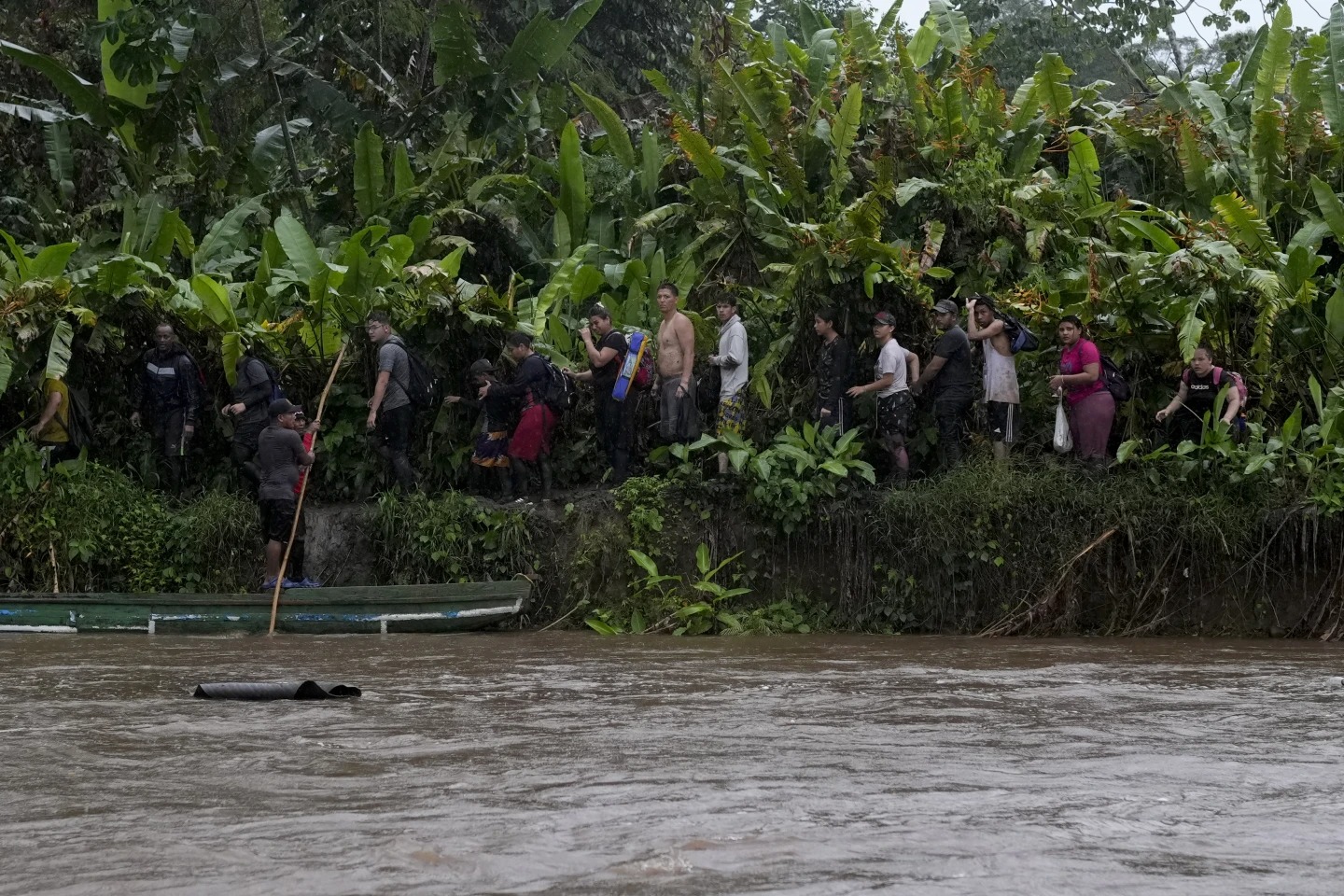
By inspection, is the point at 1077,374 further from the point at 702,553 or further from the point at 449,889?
the point at 449,889

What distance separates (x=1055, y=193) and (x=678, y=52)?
13.3 meters

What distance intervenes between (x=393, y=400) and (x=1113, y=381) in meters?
6.03

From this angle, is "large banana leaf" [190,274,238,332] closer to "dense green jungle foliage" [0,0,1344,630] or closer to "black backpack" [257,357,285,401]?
"dense green jungle foliage" [0,0,1344,630]

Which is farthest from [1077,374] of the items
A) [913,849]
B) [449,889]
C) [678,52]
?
[678,52]

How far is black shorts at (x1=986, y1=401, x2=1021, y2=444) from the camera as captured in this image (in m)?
13.5

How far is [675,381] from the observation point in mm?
14172

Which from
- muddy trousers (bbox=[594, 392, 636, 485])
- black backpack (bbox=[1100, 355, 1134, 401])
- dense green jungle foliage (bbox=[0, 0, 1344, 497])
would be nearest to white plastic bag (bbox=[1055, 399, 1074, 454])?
black backpack (bbox=[1100, 355, 1134, 401])

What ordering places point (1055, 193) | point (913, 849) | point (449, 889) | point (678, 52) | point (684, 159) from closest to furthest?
1. point (449, 889)
2. point (913, 849)
3. point (1055, 193)
4. point (684, 159)
5. point (678, 52)

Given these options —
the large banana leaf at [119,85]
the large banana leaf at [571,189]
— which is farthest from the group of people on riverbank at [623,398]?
the large banana leaf at [119,85]

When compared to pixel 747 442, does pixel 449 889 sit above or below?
below

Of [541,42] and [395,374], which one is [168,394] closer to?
[395,374]

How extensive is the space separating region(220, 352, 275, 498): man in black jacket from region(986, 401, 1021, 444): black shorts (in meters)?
6.18

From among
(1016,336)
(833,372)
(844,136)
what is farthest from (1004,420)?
(844,136)

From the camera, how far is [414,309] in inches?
592
